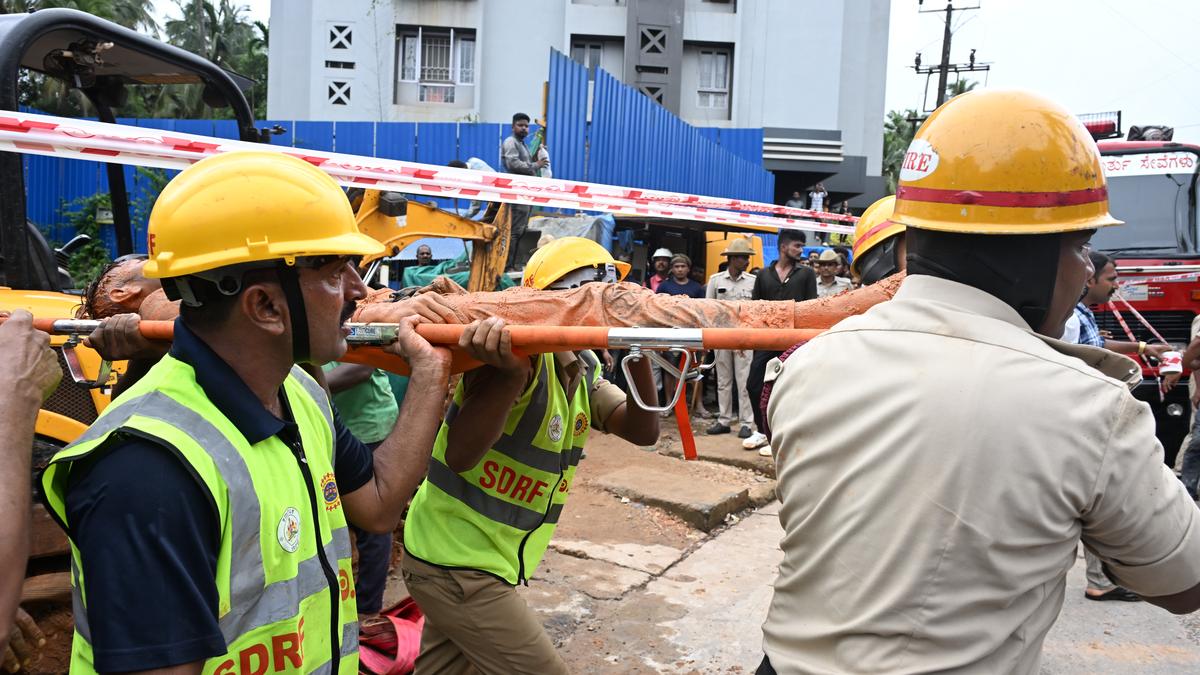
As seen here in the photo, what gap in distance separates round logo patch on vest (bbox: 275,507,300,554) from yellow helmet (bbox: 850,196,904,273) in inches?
71.5

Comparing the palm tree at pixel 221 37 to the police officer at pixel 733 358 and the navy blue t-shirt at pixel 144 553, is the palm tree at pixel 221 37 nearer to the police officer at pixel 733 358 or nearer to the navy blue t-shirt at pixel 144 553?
the police officer at pixel 733 358

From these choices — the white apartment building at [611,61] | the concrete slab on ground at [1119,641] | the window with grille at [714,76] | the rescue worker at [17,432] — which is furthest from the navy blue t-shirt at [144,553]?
the window with grille at [714,76]

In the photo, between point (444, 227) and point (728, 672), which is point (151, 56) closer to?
point (444, 227)

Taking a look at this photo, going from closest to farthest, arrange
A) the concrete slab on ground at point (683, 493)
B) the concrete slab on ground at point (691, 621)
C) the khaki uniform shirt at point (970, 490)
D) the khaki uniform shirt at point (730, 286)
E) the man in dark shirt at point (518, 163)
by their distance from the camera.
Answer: the khaki uniform shirt at point (970, 490)
the concrete slab on ground at point (691, 621)
the concrete slab on ground at point (683, 493)
the khaki uniform shirt at point (730, 286)
the man in dark shirt at point (518, 163)

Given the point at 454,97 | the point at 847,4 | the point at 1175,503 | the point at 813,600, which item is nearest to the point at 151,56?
the point at 813,600

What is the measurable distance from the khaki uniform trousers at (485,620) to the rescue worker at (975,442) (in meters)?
1.30

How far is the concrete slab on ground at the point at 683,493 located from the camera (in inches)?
247

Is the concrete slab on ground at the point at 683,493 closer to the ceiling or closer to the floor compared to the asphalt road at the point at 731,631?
closer to the ceiling

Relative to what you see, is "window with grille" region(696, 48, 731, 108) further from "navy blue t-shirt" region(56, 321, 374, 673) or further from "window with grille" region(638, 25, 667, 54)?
"navy blue t-shirt" region(56, 321, 374, 673)

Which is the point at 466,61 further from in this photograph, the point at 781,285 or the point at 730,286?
the point at 781,285

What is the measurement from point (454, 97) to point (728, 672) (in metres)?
22.5

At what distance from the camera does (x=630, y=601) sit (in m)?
5.01

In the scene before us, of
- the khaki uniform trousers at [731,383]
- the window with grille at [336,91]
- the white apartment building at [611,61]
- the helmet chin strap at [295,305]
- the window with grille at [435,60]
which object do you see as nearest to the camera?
the helmet chin strap at [295,305]

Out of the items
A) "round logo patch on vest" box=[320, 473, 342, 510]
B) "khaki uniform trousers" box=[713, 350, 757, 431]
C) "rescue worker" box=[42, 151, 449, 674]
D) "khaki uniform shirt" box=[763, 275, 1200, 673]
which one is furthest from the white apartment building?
"khaki uniform shirt" box=[763, 275, 1200, 673]
